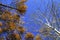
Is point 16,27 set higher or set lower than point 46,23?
lower

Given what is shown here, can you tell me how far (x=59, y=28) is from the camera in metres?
8.60

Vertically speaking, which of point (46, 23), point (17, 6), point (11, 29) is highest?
point (46, 23)

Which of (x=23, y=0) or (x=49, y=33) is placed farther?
(x=49, y=33)

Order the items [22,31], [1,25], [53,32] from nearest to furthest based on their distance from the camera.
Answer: [1,25] → [22,31] → [53,32]

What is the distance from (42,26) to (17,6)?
2.81 metres

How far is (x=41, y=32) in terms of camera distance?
8617 millimetres

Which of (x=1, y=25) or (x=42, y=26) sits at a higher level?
(x=42, y=26)

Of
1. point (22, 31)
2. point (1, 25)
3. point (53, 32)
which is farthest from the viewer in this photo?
point (53, 32)

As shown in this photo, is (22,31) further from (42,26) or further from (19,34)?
(42,26)

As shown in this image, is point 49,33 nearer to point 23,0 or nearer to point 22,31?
point 22,31

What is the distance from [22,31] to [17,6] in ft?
3.21

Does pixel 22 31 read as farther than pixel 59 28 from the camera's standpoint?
No

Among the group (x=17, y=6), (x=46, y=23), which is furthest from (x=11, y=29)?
(x=46, y=23)

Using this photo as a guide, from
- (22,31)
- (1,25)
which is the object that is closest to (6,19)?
(1,25)
